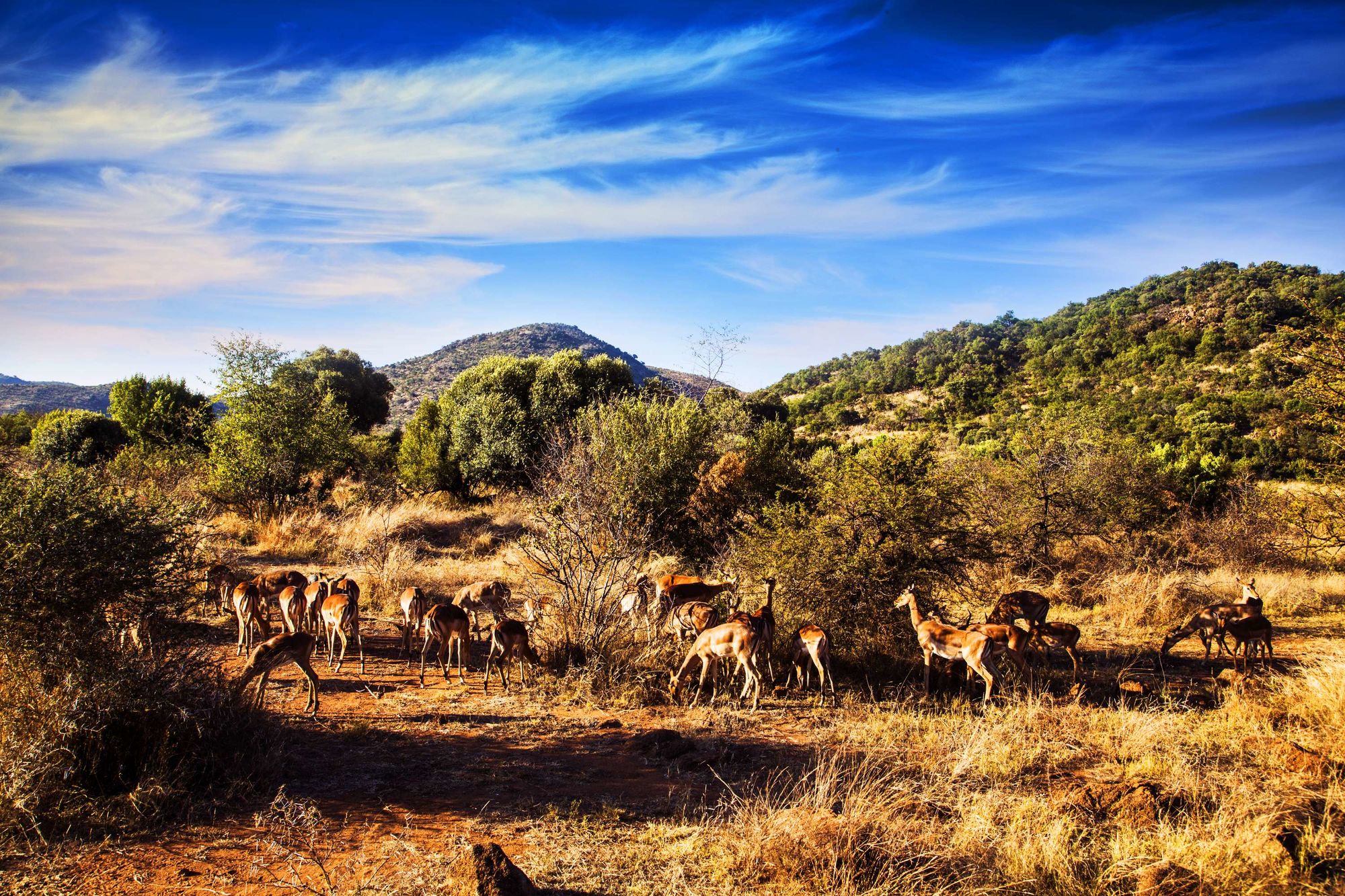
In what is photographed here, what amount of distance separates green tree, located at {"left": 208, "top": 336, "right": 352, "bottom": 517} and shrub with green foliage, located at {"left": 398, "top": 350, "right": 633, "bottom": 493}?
26.5 ft

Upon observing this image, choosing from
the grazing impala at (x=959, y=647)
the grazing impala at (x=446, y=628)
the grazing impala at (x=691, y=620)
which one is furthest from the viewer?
the grazing impala at (x=691, y=620)

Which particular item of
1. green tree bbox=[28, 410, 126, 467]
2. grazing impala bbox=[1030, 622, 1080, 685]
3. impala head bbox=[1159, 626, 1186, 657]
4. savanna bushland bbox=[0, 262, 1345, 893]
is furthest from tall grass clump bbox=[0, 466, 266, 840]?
green tree bbox=[28, 410, 126, 467]

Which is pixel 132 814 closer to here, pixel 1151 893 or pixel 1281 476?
pixel 1151 893

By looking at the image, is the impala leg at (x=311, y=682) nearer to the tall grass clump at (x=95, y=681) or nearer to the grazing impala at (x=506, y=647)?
the tall grass clump at (x=95, y=681)

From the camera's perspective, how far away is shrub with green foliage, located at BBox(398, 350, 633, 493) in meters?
29.1

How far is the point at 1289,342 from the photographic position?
13.5 metres

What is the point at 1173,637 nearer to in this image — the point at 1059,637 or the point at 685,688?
the point at 1059,637

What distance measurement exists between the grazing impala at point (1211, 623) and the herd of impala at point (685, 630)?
0.6 inches

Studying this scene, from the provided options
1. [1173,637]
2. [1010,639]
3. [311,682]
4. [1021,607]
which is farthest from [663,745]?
[1173,637]

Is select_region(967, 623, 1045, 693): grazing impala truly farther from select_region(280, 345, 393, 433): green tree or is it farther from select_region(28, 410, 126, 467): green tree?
select_region(280, 345, 393, 433): green tree

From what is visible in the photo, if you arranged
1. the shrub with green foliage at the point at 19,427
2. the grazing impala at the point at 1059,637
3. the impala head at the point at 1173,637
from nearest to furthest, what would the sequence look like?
the grazing impala at the point at 1059,637 → the impala head at the point at 1173,637 → the shrub with green foliage at the point at 19,427

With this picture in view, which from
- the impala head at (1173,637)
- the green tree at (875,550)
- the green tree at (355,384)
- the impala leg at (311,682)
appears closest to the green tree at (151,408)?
the green tree at (355,384)

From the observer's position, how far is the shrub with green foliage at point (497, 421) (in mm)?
29141

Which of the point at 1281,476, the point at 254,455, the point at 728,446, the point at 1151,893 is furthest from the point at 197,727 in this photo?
the point at 1281,476
